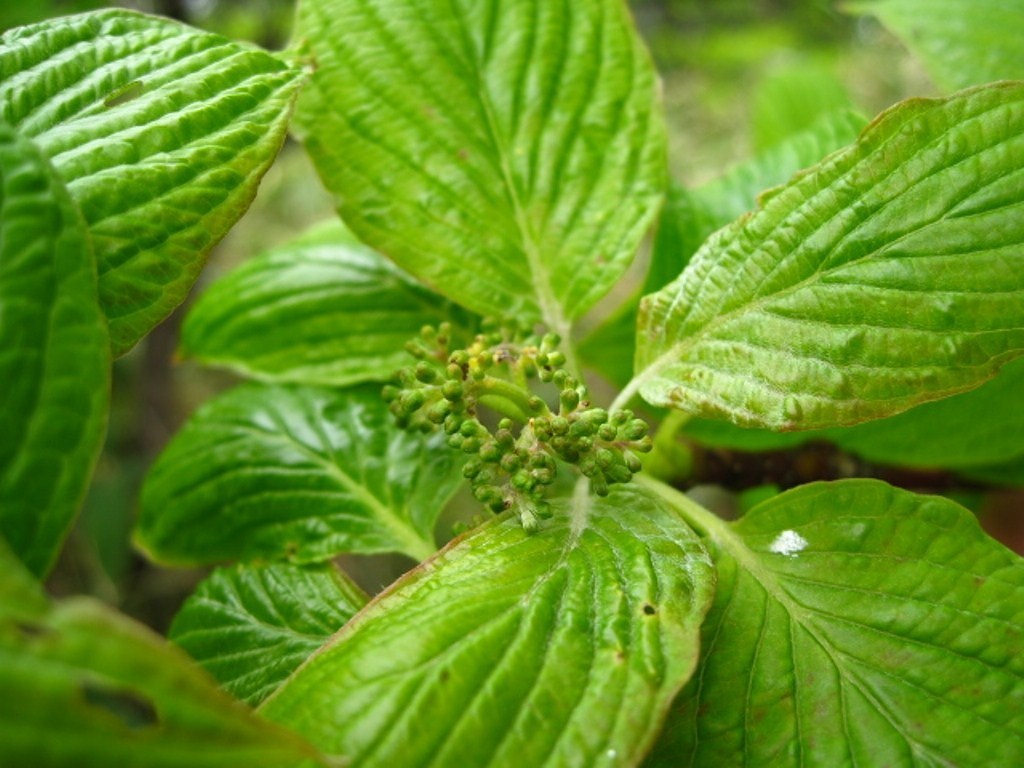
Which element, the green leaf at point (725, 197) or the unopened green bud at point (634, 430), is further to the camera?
the green leaf at point (725, 197)

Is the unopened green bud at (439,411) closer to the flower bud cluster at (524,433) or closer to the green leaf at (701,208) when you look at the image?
the flower bud cluster at (524,433)

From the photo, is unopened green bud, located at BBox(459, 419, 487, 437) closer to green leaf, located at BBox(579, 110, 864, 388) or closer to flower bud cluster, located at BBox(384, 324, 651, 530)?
flower bud cluster, located at BBox(384, 324, 651, 530)

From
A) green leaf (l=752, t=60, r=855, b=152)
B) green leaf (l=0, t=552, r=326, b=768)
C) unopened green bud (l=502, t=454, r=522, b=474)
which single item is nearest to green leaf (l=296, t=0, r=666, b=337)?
unopened green bud (l=502, t=454, r=522, b=474)

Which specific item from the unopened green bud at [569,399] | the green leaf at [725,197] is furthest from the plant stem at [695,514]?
the green leaf at [725,197]

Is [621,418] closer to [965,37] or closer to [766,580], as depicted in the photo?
[766,580]

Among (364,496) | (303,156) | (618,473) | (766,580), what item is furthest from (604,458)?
(303,156)

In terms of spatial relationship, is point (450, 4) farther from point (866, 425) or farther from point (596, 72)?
point (866, 425)
